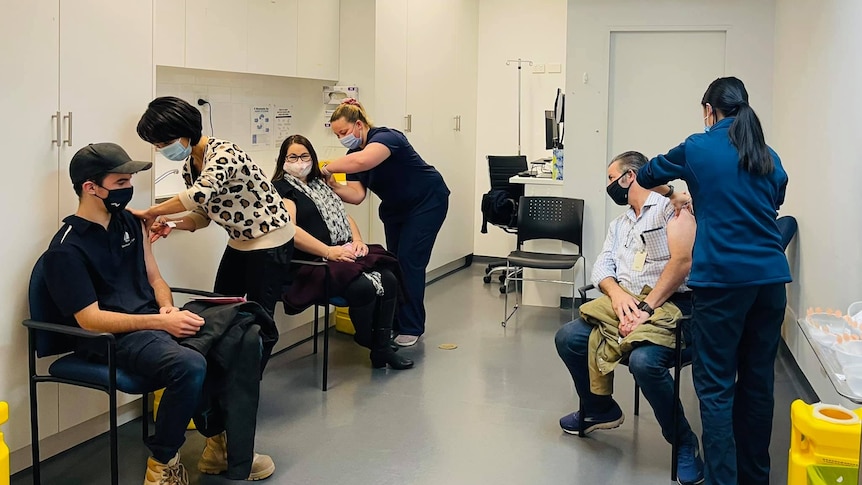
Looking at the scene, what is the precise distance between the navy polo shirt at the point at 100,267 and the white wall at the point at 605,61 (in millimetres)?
3723

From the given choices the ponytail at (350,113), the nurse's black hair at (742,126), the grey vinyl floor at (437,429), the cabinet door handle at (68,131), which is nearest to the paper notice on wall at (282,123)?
the ponytail at (350,113)

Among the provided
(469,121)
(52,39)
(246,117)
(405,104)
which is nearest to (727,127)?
(52,39)

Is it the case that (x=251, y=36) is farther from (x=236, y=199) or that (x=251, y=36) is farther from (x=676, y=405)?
(x=676, y=405)

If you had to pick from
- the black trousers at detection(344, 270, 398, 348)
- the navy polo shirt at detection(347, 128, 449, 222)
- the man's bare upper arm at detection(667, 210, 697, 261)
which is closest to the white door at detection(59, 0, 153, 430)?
the black trousers at detection(344, 270, 398, 348)

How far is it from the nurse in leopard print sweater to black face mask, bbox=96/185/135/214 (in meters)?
0.21

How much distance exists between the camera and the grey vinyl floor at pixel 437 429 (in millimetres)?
3434

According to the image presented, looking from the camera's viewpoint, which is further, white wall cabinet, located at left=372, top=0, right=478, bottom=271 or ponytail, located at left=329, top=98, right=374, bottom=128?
white wall cabinet, located at left=372, top=0, right=478, bottom=271

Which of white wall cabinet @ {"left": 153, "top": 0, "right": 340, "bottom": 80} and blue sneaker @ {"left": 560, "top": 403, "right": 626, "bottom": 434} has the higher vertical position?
white wall cabinet @ {"left": 153, "top": 0, "right": 340, "bottom": 80}

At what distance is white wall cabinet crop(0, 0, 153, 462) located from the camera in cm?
307

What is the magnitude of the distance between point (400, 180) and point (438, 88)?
2.11 m

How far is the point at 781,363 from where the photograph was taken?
5020 millimetres

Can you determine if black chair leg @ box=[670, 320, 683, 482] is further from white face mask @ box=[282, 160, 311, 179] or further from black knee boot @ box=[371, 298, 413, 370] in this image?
white face mask @ box=[282, 160, 311, 179]

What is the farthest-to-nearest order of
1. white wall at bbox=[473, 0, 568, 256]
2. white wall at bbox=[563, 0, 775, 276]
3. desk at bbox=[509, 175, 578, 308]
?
white wall at bbox=[473, 0, 568, 256] < desk at bbox=[509, 175, 578, 308] < white wall at bbox=[563, 0, 775, 276]

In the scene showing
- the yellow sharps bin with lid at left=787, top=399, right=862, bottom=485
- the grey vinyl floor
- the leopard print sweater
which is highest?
the leopard print sweater
